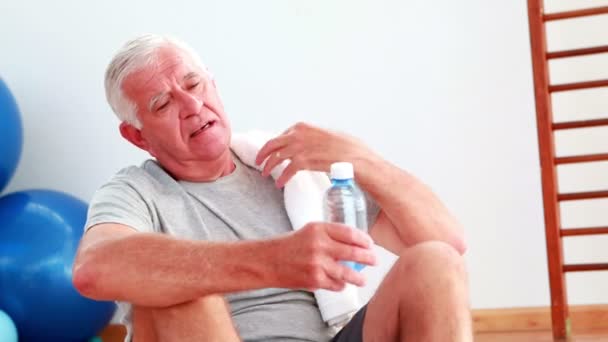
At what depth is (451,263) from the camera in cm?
150

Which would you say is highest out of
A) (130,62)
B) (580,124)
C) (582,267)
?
(130,62)

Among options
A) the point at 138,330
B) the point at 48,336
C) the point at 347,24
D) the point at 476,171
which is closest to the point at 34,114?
the point at 48,336

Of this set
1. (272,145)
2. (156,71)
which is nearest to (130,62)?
(156,71)

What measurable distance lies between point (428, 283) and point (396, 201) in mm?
375

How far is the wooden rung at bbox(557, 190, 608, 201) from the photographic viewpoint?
115 inches

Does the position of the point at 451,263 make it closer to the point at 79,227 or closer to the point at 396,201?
the point at 396,201

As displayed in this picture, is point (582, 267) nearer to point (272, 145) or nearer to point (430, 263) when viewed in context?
point (272, 145)

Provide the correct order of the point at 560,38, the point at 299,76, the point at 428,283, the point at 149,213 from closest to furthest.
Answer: the point at 428,283
the point at 149,213
the point at 560,38
the point at 299,76

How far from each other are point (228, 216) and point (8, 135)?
1.52 meters

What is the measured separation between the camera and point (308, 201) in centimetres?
189

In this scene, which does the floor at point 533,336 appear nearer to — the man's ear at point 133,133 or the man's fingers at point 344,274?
the man's ear at point 133,133

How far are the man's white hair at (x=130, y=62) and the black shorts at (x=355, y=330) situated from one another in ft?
2.10

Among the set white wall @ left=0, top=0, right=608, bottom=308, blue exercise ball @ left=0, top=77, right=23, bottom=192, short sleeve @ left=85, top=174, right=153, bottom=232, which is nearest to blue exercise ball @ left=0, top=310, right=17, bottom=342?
blue exercise ball @ left=0, top=77, right=23, bottom=192

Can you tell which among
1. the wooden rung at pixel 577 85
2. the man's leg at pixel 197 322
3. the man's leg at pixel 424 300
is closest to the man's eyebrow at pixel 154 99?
the man's leg at pixel 197 322
